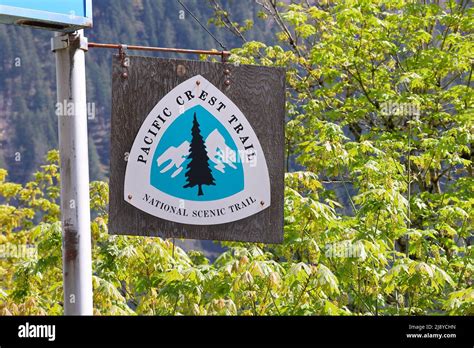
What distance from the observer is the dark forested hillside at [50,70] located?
17112 centimetres

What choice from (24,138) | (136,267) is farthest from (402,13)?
(24,138)

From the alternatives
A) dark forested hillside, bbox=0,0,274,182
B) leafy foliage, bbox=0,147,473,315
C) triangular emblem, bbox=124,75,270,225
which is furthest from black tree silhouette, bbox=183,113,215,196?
dark forested hillside, bbox=0,0,274,182

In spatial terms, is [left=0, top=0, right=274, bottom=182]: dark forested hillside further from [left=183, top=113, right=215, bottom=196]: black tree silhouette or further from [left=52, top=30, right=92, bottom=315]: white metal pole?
[left=52, top=30, right=92, bottom=315]: white metal pole

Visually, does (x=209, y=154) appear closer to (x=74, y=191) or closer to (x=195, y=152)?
(x=195, y=152)

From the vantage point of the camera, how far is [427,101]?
12805 millimetres

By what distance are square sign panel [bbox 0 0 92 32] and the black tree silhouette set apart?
0.78m

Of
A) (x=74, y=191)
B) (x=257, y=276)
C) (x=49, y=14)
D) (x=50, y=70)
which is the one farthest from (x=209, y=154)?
(x=50, y=70)

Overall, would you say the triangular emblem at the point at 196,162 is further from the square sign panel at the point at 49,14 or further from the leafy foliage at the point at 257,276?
the leafy foliage at the point at 257,276

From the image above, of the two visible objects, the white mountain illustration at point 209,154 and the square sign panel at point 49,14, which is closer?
the square sign panel at point 49,14

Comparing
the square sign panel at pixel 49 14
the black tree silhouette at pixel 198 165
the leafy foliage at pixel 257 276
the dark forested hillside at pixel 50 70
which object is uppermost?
the dark forested hillside at pixel 50 70

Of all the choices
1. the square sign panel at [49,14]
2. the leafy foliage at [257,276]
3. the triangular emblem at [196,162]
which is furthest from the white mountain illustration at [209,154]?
the leafy foliage at [257,276]

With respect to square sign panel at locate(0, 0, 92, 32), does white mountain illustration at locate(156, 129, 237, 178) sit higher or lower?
lower

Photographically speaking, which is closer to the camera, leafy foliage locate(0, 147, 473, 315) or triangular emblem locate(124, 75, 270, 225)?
triangular emblem locate(124, 75, 270, 225)

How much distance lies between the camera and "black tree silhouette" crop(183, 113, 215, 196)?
445 cm
